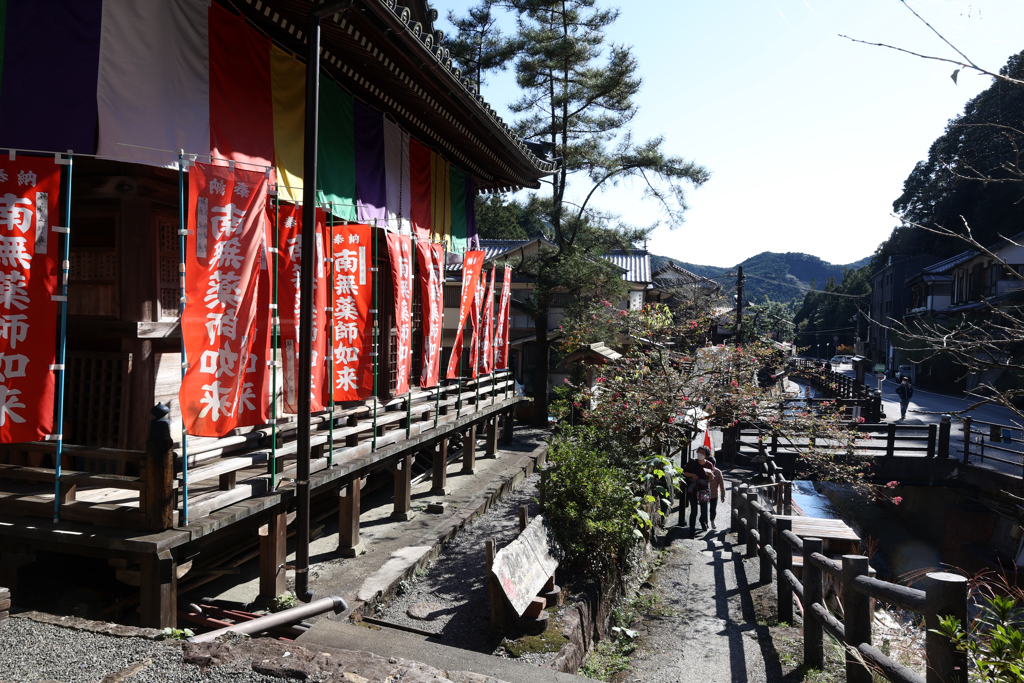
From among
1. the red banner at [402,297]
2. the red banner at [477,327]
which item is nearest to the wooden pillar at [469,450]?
the red banner at [477,327]

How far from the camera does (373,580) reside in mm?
7648

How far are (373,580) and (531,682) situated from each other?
Answer: 3.24 m

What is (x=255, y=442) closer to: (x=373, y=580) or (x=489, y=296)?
(x=373, y=580)

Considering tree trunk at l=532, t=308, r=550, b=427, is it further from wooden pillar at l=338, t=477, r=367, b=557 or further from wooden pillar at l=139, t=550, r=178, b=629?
wooden pillar at l=139, t=550, r=178, b=629

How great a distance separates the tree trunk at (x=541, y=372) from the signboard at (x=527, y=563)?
530 inches

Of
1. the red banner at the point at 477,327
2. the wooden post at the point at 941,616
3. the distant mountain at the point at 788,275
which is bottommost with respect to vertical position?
the wooden post at the point at 941,616

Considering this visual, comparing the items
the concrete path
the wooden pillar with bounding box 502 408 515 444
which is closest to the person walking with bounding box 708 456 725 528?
the concrete path

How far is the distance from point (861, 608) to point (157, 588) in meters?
6.55

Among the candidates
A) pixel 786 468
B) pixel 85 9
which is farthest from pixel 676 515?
pixel 85 9

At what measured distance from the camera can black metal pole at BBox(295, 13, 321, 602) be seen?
650 centimetres

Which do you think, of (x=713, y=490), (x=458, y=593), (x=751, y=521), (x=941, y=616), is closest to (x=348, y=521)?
(x=458, y=593)

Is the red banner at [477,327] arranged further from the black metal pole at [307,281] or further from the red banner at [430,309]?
the black metal pole at [307,281]

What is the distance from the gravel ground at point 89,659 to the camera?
4059 millimetres

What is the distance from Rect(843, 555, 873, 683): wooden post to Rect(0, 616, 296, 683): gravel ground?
16.1 feet
